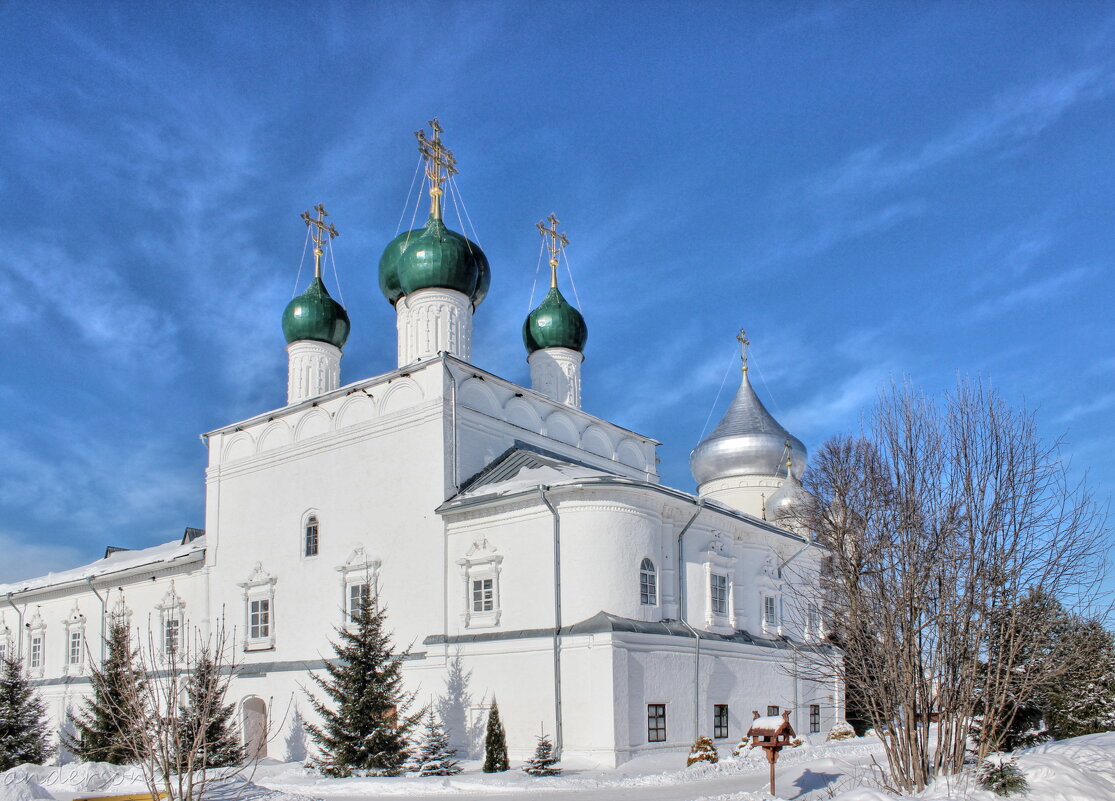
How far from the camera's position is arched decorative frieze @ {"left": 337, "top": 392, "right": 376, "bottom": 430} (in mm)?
18906

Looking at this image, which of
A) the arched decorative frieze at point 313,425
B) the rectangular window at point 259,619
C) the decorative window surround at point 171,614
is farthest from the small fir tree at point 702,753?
the decorative window surround at point 171,614

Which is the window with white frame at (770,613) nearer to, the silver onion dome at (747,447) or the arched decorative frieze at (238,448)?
the silver onion dome at (747,447)

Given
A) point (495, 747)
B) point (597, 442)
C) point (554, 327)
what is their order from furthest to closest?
point (554, 327)
point (597, 442)
point (495, 747)

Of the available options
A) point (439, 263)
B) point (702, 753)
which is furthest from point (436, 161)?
point (702, 753)

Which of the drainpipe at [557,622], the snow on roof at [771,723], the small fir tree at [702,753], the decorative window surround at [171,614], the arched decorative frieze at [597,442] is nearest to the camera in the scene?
the snow on roof at [771,723]

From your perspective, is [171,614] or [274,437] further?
[171,614]

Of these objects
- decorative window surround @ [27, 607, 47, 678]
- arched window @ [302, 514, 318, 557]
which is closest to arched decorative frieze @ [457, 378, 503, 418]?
arched window @ [302, 514, 318, 557]

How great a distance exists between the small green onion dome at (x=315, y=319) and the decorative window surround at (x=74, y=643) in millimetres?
8919

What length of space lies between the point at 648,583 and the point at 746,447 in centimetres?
1127

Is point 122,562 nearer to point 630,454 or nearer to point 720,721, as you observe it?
point 630,454

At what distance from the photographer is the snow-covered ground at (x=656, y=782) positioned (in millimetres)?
9039

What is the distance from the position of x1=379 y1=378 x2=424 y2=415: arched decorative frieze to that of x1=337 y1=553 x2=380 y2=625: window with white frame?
8.53ft

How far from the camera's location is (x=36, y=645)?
2628 cm

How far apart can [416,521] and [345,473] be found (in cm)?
215
